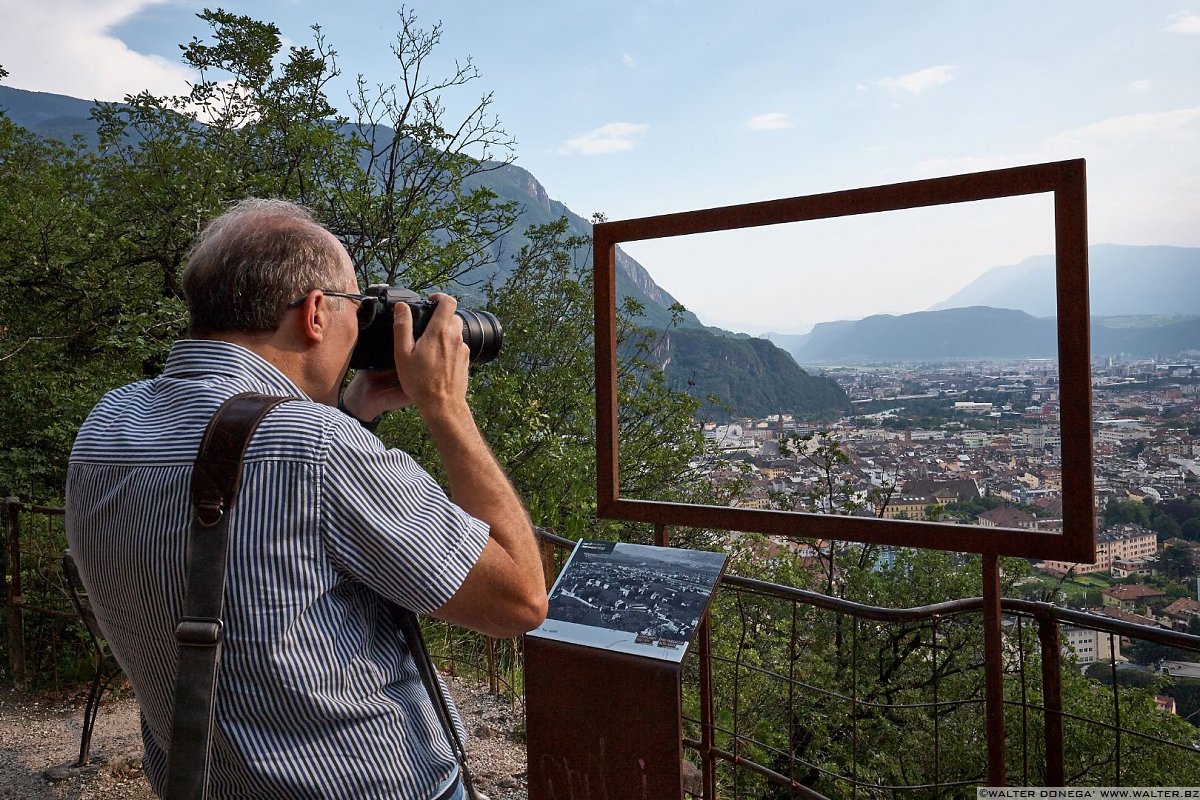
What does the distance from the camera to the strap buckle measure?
50 cm

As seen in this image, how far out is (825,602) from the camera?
194cm

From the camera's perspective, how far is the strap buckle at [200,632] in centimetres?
Answer: 91

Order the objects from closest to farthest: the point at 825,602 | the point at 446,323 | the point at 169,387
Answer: the point at 169,387 < the point at 446,323 < the point at 825,602

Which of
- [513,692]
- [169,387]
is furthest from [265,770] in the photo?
[513,692]

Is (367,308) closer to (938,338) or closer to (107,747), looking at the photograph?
(938,338)

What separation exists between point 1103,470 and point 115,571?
6.07 feet

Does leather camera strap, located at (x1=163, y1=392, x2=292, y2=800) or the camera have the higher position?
the camera

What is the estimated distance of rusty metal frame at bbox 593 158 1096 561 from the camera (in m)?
1.48

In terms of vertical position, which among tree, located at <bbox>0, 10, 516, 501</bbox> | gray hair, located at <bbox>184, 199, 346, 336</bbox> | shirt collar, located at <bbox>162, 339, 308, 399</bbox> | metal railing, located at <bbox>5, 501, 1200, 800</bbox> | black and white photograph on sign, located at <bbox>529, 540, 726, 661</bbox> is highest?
tree, located at <bbox>0, 10, 516, 501</bbox>

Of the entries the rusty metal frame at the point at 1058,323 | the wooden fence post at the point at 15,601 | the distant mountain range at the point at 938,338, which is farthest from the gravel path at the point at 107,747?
the distant mountain range at the point at 938,338

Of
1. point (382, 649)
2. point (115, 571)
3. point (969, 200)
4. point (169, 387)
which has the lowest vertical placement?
point (382, 649)

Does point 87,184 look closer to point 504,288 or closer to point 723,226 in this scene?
point 504,288

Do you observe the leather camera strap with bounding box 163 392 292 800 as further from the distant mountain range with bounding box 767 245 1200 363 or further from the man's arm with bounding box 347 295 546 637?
the distant mountain range with bounding box 767 245 1200 363

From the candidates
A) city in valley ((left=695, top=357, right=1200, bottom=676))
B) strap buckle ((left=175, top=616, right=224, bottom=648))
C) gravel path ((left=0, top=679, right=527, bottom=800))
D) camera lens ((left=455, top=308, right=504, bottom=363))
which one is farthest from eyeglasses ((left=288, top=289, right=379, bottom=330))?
gravel path ((left=0, top=679, right=527, bottom=800))
